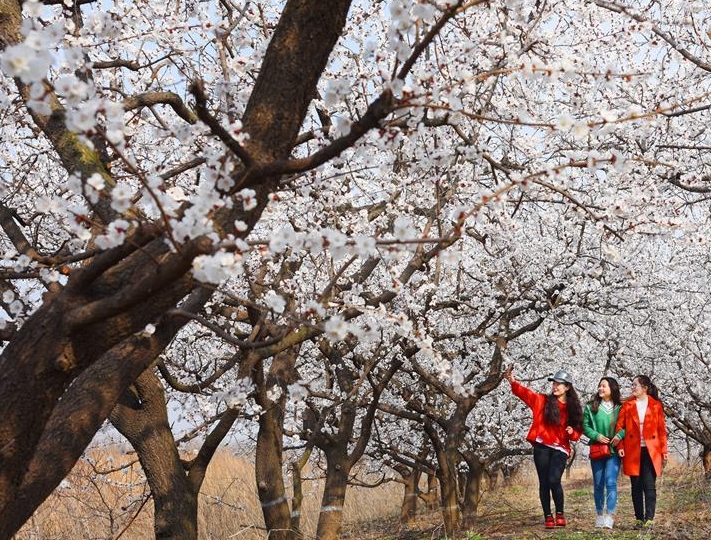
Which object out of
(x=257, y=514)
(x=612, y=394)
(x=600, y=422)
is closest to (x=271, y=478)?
Answer: (x=600, y=422)

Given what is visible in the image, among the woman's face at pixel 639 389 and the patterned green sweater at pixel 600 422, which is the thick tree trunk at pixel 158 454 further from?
the woman's face at pixel 639 389

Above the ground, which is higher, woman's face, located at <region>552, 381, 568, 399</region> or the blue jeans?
woman's face, located at <region>552, 381, 568, 399</region>

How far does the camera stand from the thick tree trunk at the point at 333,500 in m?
8.69

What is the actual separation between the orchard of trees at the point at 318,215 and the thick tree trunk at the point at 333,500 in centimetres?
3

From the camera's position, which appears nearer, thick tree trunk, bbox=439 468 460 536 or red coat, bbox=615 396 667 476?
red coat, bbox=615 396 667 476

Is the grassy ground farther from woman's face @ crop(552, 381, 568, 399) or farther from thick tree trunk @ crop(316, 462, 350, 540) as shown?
woman's face @ crop(552, 381, 568, 399)

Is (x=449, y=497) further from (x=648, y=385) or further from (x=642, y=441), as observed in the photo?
(x=648, y=385)

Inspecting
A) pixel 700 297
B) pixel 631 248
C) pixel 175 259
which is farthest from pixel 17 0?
pixel 700 297

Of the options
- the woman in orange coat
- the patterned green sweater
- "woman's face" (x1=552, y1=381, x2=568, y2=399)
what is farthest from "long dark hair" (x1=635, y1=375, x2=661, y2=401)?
"woman's face" (x1=552, y1=381, x2=568, y2=399)

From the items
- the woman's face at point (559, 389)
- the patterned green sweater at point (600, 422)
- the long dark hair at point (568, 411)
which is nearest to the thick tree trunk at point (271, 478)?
the long dark hair at point (568, 411)

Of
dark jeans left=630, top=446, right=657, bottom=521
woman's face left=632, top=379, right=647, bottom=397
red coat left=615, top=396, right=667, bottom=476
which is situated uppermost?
woman's face left=632, top=379, right=647, bottom=397

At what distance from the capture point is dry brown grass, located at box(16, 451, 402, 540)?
8664mm

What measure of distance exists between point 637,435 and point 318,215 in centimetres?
367

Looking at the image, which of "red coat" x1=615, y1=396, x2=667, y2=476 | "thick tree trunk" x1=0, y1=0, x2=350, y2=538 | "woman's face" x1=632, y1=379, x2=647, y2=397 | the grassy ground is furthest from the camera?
"woman's face" x1=632, y1=379, x2=647, y2=397
